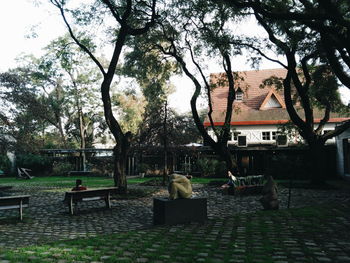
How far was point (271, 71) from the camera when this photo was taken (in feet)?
120

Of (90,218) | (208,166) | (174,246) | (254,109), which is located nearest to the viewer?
(174,246)

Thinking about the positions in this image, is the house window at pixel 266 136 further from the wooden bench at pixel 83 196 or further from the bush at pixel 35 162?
the wooden bench at pixel 83 196

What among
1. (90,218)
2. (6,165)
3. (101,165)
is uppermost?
(6,165)

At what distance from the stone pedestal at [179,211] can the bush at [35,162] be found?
26.6m

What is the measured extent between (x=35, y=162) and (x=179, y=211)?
27407 mm

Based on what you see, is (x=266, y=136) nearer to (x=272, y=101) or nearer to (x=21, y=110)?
(x=272, y=101)

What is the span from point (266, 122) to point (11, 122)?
21.8m

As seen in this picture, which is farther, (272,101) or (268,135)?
(272,101)

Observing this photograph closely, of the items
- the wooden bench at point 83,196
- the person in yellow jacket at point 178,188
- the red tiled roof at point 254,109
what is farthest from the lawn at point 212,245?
the red tiled roof at point 254,109

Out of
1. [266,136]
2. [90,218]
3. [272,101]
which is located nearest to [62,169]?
[266,136]

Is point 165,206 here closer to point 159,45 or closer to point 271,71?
point 159,45

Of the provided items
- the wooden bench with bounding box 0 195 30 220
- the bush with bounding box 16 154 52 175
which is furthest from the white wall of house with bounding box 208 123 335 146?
the wooden bench with bounding box 0 195 30 220

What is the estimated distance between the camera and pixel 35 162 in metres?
32.1

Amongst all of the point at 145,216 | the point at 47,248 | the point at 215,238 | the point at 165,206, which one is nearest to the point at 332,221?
the point at 215,238
